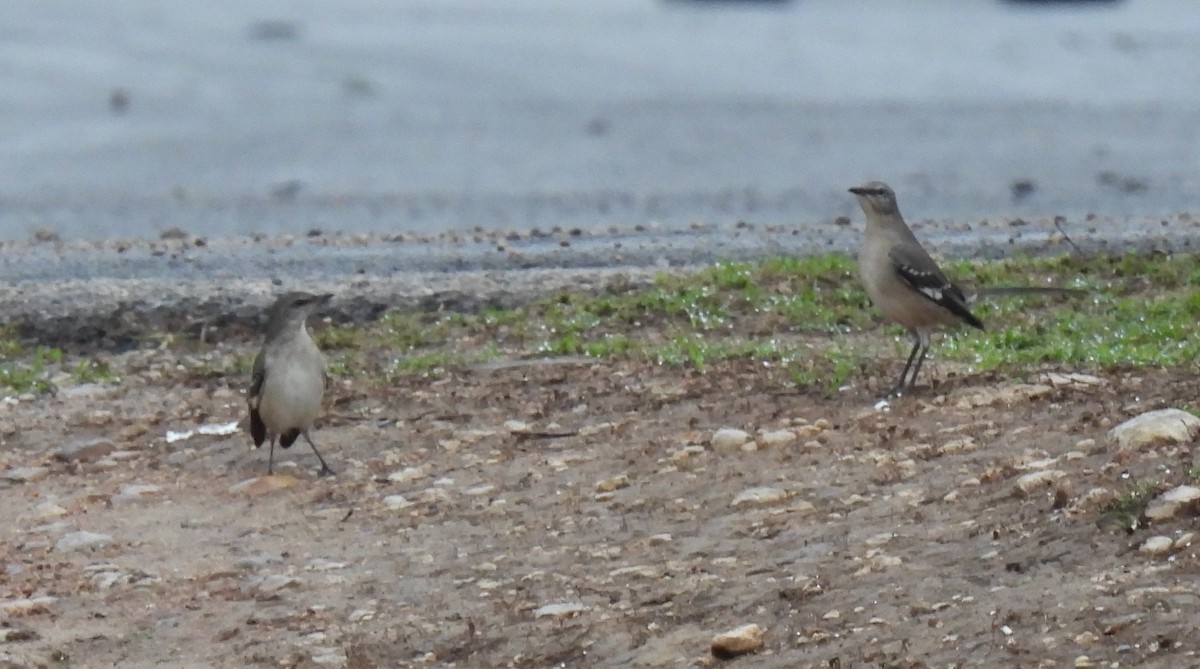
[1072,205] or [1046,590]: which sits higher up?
[1046,590]

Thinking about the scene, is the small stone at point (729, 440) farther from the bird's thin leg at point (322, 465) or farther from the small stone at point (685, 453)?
the bird's thin leg at point (322, 465)

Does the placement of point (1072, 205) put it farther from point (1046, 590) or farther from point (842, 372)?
point (1046, 590)

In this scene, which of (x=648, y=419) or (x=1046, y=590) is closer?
(x=1046, y=590)

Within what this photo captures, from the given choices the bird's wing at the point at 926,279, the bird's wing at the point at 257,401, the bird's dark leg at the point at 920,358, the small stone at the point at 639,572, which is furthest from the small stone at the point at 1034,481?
the bird's wing at the point at 257,401

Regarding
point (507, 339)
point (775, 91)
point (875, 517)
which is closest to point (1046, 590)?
point (875, 517)

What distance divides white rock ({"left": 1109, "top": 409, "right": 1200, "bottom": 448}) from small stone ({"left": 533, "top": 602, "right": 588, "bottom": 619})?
2266 mm

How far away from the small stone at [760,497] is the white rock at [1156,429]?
130 centimetres

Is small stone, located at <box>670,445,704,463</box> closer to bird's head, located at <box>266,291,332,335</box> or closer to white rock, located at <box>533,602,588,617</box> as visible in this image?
white rock, located at <box>533,602,588,617</box>

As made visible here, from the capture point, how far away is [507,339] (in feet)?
43.5

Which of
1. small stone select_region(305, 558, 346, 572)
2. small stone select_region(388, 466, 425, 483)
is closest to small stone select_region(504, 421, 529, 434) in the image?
small stone select_region(388, 466, 425, 483)

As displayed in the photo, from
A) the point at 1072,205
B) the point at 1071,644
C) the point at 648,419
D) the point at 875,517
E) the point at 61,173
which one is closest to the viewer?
the point at 1071,644

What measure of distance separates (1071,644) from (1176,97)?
34.5 m

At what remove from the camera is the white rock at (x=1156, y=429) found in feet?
27.3

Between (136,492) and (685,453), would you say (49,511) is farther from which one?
(685,453)
